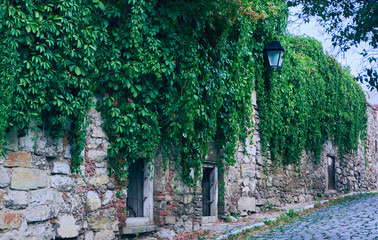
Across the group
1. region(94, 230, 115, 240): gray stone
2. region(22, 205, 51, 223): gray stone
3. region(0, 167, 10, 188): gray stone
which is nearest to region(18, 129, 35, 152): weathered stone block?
region(0, 167, 10, 188): gray stone

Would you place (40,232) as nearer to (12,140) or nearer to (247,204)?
(12,140)

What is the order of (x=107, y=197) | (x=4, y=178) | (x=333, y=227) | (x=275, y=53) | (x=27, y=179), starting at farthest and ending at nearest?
(x=275, y=53), (x=333, y=227), (x=107, y=197), (x=27, y=179), (x=4, y=178)

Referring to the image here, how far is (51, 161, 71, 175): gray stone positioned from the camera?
605cm

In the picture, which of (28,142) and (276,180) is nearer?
(28,142)

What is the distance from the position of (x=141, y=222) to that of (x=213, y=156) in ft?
8.17

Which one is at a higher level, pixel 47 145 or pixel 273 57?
pixel 273 57

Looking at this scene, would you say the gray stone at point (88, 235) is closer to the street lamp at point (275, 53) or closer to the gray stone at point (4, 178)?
the gray stone at point (4, 178)

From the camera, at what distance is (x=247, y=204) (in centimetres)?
1088

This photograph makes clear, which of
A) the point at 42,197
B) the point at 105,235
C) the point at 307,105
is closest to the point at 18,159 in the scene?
the point at 42,197

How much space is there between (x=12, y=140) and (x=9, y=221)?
947mm

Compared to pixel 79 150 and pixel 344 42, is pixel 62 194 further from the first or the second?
pixel 344 42

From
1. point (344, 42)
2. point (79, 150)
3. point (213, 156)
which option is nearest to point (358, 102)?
point (213, 156)

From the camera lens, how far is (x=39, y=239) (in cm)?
573

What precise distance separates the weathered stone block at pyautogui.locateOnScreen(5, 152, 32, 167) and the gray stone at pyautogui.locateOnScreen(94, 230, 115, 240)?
157 cm
